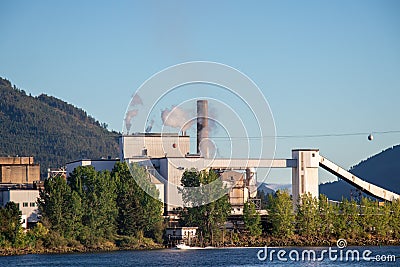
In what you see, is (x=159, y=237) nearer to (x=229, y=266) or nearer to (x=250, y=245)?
(x=250, y=245)

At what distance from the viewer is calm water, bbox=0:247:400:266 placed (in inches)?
2229

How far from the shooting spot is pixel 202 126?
82938mm

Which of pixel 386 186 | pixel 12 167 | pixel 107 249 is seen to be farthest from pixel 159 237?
pixel 386 186

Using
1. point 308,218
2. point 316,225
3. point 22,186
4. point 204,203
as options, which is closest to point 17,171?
point 22,186

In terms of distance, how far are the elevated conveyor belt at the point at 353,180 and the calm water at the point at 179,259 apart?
13540 millimetres

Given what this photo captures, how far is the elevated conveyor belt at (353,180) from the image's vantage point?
83.1 meters

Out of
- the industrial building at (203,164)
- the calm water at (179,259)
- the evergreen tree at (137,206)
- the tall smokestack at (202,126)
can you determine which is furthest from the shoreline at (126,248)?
the tall smokestack at (202,126)

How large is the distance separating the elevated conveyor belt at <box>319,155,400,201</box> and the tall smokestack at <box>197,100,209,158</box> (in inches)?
406

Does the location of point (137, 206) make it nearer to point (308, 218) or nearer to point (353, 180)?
point (308, 218)

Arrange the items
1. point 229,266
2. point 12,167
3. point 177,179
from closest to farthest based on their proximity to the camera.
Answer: point 229,266 < point 177,179 < point 12,167

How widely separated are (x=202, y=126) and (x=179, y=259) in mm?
24070

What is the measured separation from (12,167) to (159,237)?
23730 mm

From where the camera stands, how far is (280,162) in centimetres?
8106

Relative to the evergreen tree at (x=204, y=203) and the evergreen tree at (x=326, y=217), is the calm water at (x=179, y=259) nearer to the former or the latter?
the evergreen tree at (x=204, y=203)
